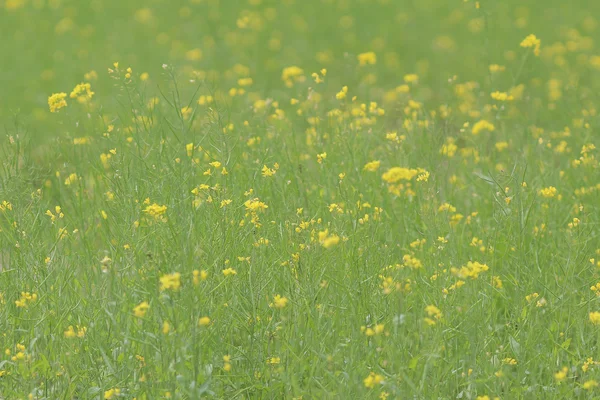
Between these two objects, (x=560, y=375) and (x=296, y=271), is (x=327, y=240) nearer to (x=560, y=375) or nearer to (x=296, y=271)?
(x=296, y=271)

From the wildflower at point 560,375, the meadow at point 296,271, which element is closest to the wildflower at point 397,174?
the meadow at point 296,271

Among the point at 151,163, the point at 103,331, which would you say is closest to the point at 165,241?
the point at 103,331

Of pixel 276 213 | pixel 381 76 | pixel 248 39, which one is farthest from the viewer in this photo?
pixel 248 39

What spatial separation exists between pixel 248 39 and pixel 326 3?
5.36ft

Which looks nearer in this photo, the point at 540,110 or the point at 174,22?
the point at 540,110

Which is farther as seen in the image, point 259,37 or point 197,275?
point 259,37

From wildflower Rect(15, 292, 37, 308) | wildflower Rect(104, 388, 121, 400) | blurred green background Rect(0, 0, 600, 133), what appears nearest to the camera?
wildflower Rect(104, 388, 121, 400)

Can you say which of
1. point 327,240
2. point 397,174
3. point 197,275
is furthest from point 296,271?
point 397,174

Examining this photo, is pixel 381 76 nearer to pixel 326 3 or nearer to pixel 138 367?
pixel 326 3

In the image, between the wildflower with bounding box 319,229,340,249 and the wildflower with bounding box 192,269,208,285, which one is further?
the wildflower with bounding box 319,229,340,249

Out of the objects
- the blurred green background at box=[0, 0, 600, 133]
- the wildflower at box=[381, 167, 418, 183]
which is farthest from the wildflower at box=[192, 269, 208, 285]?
the blurred green background at box=[0, 0, 600, 133]

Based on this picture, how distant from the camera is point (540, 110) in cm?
634

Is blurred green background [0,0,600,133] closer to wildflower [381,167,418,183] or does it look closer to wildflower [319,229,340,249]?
wildflower [319,229,340,249]

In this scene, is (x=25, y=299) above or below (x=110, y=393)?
above
